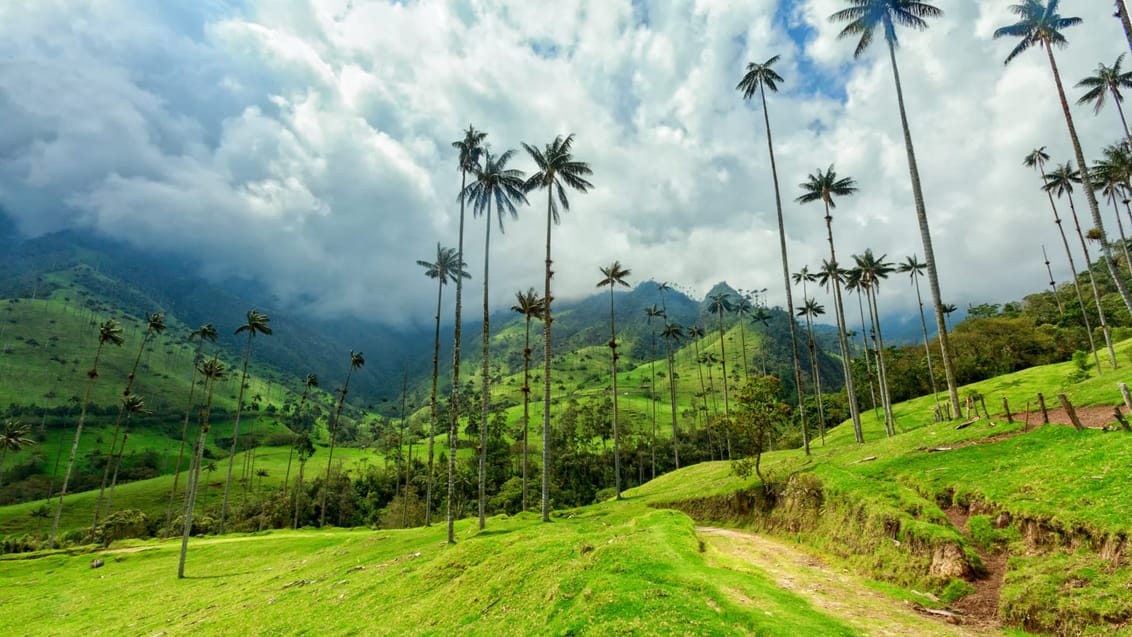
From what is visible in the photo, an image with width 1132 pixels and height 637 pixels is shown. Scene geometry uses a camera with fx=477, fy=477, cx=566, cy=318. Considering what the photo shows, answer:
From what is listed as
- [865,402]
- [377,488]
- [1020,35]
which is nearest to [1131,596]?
[1020,35]

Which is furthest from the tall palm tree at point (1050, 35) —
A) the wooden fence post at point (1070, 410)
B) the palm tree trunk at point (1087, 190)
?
the wooden fence post at point (1070, 410)

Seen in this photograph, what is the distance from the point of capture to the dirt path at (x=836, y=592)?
13102mm

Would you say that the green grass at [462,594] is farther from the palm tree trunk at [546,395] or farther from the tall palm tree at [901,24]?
the tall palm tree at [901,24]

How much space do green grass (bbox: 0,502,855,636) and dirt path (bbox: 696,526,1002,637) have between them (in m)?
1.47

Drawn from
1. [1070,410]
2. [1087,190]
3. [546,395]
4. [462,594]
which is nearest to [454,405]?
[546,395]

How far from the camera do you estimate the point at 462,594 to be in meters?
17.6

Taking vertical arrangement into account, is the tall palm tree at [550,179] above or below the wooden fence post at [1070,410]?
above

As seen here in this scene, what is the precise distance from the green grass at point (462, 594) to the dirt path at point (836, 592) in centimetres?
147

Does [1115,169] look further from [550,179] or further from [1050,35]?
[550,179]

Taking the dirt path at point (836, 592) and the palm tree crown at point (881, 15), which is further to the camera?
the palm tree crown at point (881, 15)

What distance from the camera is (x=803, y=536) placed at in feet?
88.4

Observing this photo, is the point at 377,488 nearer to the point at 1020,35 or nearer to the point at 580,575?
the point at 580,575

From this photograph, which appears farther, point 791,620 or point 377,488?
point 377,488

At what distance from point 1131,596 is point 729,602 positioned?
9.60 meters
